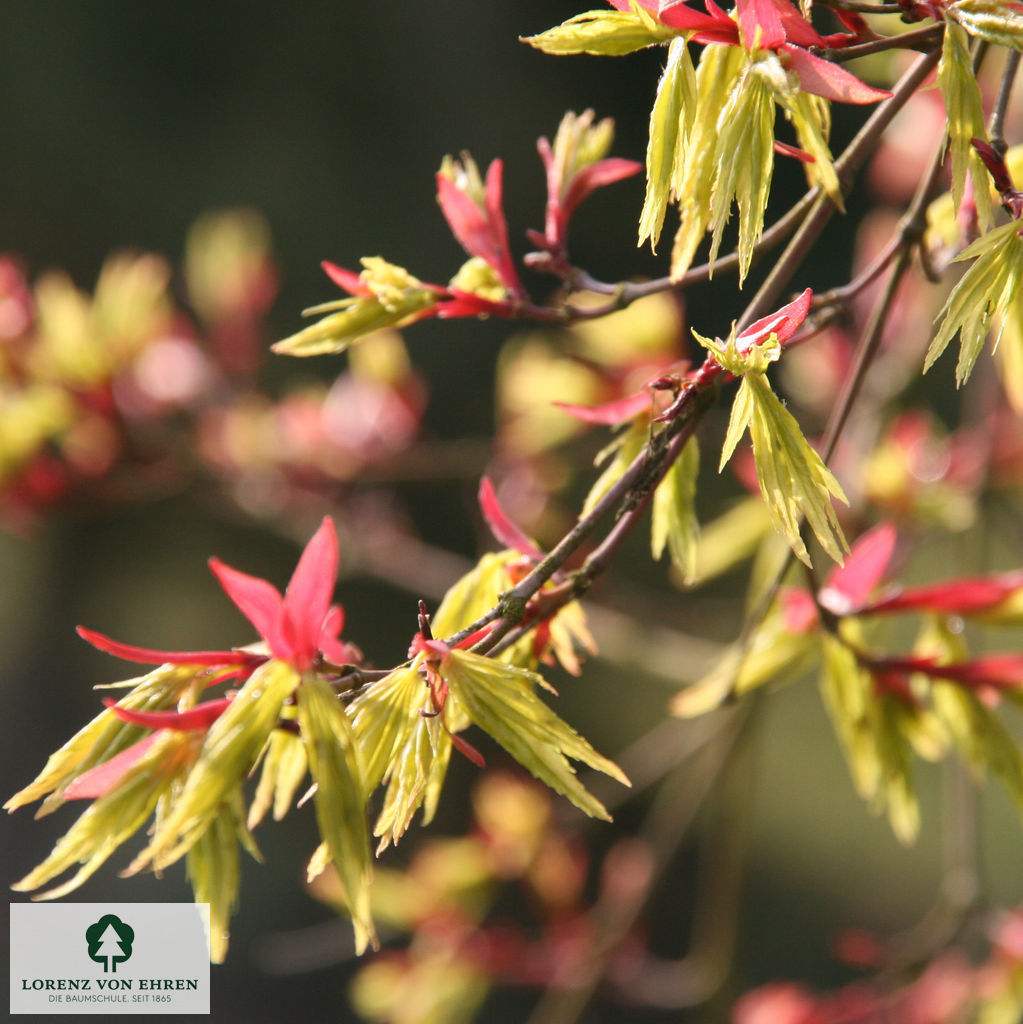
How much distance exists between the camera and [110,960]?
0.58 m

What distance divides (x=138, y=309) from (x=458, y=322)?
181 centimetres

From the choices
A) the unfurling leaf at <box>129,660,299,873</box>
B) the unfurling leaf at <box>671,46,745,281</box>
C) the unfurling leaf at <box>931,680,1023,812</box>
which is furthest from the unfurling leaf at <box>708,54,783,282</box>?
the unfurling leaf at <box>931,680,1023,812</box>

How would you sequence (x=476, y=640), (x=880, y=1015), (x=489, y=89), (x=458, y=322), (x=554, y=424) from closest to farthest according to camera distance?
(x=476, y=640)
(x=880, y=1015)
(x=554, y=424)
(x=458, y=322)
(x=489, y=89)

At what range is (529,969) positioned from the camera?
1012 millimetres

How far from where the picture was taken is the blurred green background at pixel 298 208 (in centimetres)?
280

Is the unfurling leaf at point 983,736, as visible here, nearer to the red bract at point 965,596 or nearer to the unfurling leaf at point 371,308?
the red bract at point 965,596

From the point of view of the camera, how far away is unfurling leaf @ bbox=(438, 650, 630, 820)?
0.35 meters

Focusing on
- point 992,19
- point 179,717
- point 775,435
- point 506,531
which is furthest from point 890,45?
point 179,717

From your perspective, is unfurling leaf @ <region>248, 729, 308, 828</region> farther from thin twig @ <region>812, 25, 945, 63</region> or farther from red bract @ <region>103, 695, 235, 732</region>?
thin twig @ <region>812, 25, 945, 63</region>

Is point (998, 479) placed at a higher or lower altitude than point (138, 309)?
lower

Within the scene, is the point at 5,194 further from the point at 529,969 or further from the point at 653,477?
the point at 653,477

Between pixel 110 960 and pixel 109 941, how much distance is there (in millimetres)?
11

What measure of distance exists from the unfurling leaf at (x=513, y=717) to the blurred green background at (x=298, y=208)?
2408 millimetres

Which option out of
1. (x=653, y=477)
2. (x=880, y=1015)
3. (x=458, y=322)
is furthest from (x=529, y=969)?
(x=458, y=322)
